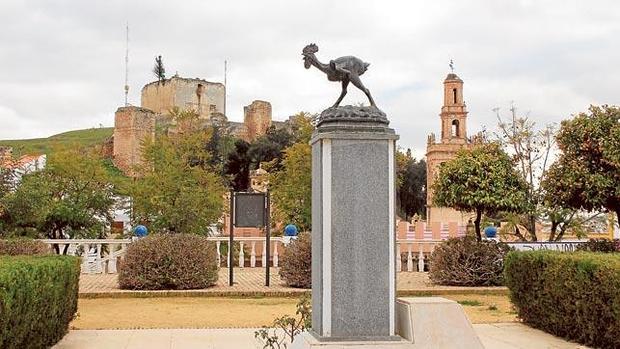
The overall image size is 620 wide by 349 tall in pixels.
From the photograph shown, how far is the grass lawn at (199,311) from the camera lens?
11.5 metres

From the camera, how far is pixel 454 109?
4997cm

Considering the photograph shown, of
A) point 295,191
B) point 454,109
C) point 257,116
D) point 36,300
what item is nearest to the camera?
point 36,300

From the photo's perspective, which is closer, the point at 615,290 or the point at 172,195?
the point at 615,290

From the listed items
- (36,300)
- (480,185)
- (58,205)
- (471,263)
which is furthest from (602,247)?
(58,205)

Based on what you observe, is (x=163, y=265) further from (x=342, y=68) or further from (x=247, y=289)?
(x=342, y=68)

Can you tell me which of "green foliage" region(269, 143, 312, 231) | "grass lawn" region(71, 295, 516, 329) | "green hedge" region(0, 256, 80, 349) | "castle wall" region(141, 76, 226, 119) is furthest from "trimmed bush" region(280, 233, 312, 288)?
"castle wall" region(141, 76, 226, 119)

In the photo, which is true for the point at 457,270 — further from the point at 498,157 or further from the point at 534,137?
the point at 534,137

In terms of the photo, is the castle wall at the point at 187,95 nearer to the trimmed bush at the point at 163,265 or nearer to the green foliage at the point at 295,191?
the green foliage at the point at 295,191

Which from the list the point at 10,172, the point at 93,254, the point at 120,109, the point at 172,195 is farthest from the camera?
the point at 120,109

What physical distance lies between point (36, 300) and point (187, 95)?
219 ft

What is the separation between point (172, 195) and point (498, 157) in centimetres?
1373

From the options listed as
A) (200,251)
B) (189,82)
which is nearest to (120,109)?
(189,82)

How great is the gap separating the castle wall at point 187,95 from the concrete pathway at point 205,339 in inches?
2450

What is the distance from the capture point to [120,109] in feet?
216
